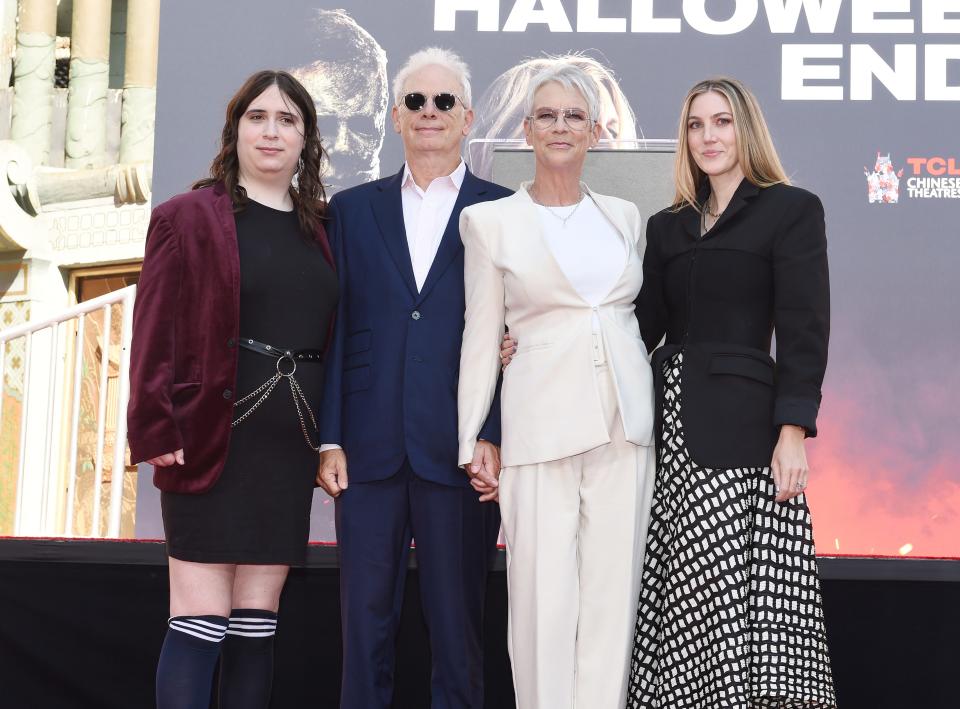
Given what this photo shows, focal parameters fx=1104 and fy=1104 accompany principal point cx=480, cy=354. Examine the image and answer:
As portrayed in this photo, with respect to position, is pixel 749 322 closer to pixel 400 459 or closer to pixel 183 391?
pixel 400 459

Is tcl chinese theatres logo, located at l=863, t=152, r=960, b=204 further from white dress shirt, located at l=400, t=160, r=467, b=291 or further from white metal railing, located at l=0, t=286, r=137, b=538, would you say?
white metal railing, located at l=0, t=286, r=137, b=538

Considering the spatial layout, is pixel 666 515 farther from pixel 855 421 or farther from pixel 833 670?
pixel 855 421

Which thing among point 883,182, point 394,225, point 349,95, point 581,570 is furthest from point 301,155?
point 883,182

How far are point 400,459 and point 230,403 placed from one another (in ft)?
1.18

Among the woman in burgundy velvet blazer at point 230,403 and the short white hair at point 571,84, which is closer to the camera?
the woman in burgundy velvet blazer at point 230,403

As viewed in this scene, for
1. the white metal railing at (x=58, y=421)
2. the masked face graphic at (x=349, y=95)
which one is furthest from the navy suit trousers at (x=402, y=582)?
the masked face graphic at (x=349, y=95)

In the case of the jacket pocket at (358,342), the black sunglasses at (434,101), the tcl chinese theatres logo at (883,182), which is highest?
the tcl chinese theatres logo at (883,182)

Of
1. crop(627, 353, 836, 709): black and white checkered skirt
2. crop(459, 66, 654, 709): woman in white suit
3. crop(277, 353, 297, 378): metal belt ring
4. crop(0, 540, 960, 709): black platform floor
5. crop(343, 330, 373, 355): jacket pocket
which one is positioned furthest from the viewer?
crop(0, 540, 960, 709): black platform floor

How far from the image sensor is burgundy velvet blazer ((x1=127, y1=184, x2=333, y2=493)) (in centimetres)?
211

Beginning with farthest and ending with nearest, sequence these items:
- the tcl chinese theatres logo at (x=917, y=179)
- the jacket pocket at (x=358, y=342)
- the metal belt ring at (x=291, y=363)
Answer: the tcl chinese theatres logo at (x=917, y=179)
the jacket pocket at (x=358, y=342)
the metal belt ring at (x=291, y=363)

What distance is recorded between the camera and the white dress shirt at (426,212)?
93.7 inches

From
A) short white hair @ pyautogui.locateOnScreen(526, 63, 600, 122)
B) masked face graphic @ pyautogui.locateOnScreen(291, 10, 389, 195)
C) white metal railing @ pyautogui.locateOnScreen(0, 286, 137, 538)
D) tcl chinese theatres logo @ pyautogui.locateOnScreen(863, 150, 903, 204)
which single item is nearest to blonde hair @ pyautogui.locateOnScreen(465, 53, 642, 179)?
masked face graphic @ pyautogui.locateOnScreen(291, 10, 389, 195)

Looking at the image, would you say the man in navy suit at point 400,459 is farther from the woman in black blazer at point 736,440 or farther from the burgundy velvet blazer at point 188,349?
the woman in black blazer at point 736,440

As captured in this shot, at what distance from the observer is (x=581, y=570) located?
7.02ft
